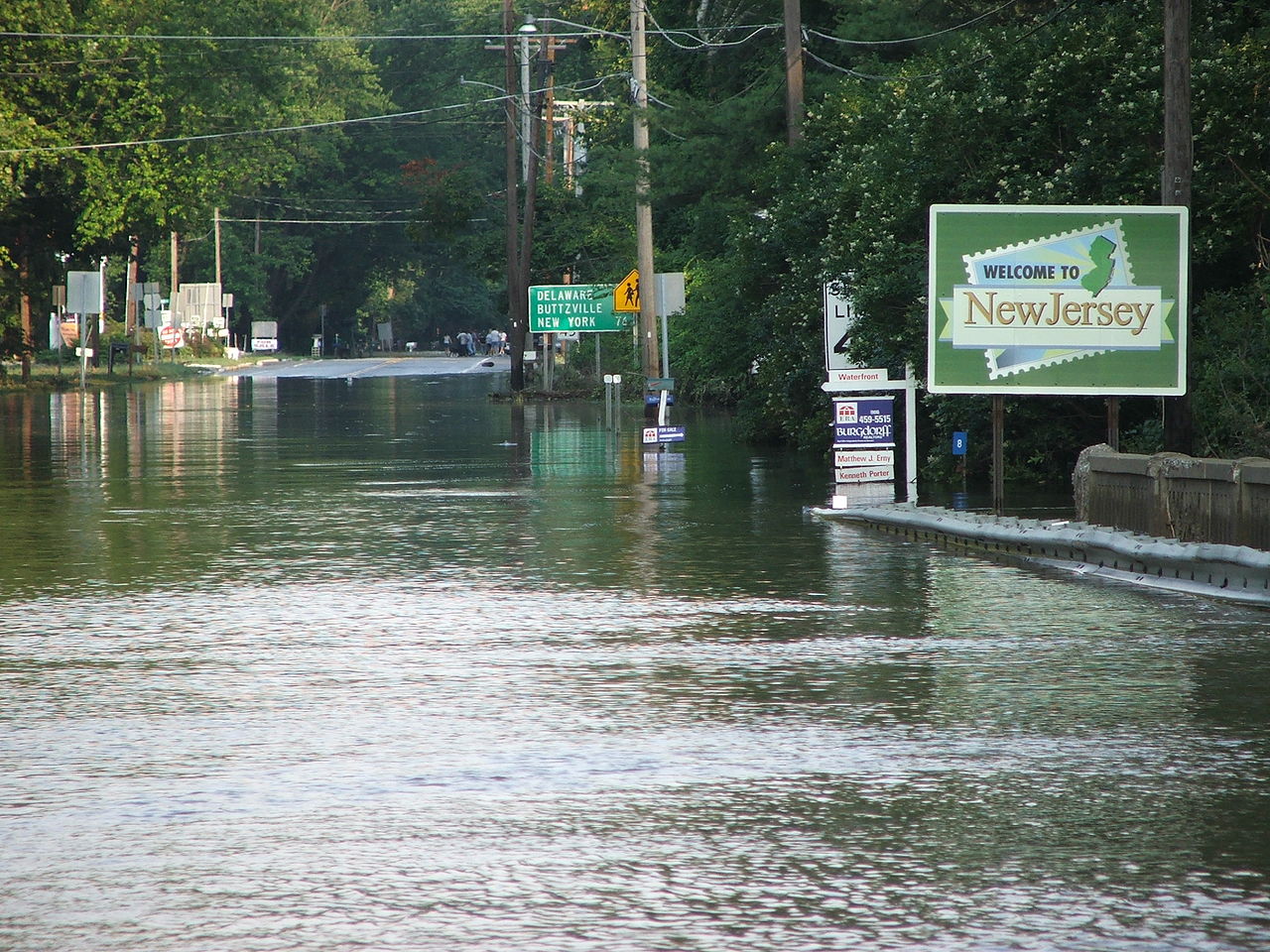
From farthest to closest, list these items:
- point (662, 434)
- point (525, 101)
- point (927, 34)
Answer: point (525, 101)
point (927, 34)
point (662, 434)

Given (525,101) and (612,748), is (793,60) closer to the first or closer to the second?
(612,748)

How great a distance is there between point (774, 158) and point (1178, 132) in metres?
15.6

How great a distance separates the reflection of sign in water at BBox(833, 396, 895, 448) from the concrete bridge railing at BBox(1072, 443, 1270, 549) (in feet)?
13.6

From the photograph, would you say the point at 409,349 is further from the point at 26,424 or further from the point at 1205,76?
the point at 1205,76

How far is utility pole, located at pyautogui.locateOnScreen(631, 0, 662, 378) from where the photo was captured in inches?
1476

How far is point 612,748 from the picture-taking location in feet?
26.9

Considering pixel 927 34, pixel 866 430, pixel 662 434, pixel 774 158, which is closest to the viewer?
pixel 866 430

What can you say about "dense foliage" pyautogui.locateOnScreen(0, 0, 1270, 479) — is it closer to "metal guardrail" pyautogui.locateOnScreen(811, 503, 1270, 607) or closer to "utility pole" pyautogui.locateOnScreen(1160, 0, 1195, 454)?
"utility pole" pyautogui.locateOnScreen(1160, 0, 1195, 454)

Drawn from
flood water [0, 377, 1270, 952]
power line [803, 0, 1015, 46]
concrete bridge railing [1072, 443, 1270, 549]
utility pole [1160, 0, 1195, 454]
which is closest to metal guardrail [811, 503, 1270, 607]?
concrete bridge railing [1072, 443, 1270, 549]

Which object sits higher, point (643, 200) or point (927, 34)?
point (927, 34)

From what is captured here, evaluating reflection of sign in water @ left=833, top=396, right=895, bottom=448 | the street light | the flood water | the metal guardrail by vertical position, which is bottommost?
the flood water

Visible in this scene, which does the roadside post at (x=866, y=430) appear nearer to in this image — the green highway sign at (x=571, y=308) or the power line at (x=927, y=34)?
the power line at (x=927, y=34)

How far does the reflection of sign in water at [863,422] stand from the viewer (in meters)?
20.9

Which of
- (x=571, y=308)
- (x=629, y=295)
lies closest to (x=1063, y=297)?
(x=629, y=295)
